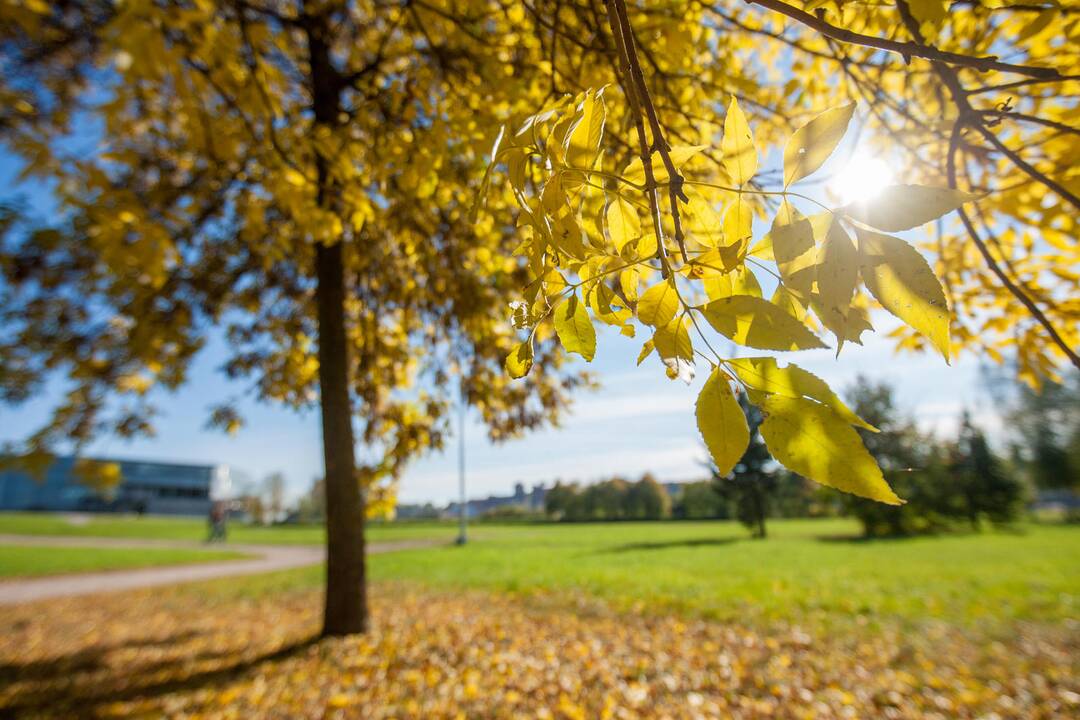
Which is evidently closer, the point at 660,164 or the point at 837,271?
the point at 837,271

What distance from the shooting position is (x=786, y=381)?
1.95 ft

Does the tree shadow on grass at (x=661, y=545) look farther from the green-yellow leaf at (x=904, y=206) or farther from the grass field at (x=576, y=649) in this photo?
the green-yellow leaf at (x=904, y=206)

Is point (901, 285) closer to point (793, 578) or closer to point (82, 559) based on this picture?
point (793, 578)

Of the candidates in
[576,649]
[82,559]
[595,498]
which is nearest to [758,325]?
[576,649]

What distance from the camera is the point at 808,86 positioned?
2.99 meters

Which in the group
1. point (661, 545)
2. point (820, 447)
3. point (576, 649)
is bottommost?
point (661, 545)

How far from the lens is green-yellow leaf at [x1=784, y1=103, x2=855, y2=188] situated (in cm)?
63

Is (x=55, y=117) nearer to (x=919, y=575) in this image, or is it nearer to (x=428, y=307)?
(x=428, y=307)

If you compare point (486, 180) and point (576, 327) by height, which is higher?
point (486, 180)

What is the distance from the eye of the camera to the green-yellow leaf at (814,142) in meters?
0.63

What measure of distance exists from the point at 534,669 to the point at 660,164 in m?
4.65

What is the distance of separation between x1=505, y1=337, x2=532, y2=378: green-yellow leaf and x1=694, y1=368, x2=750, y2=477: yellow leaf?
0.77 feet

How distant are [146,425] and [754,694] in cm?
722

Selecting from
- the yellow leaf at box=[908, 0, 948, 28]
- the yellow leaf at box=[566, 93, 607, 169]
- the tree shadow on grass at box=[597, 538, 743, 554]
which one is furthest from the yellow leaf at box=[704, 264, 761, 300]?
the tree shadow on grass at box=[597, 538, 743, 554]
